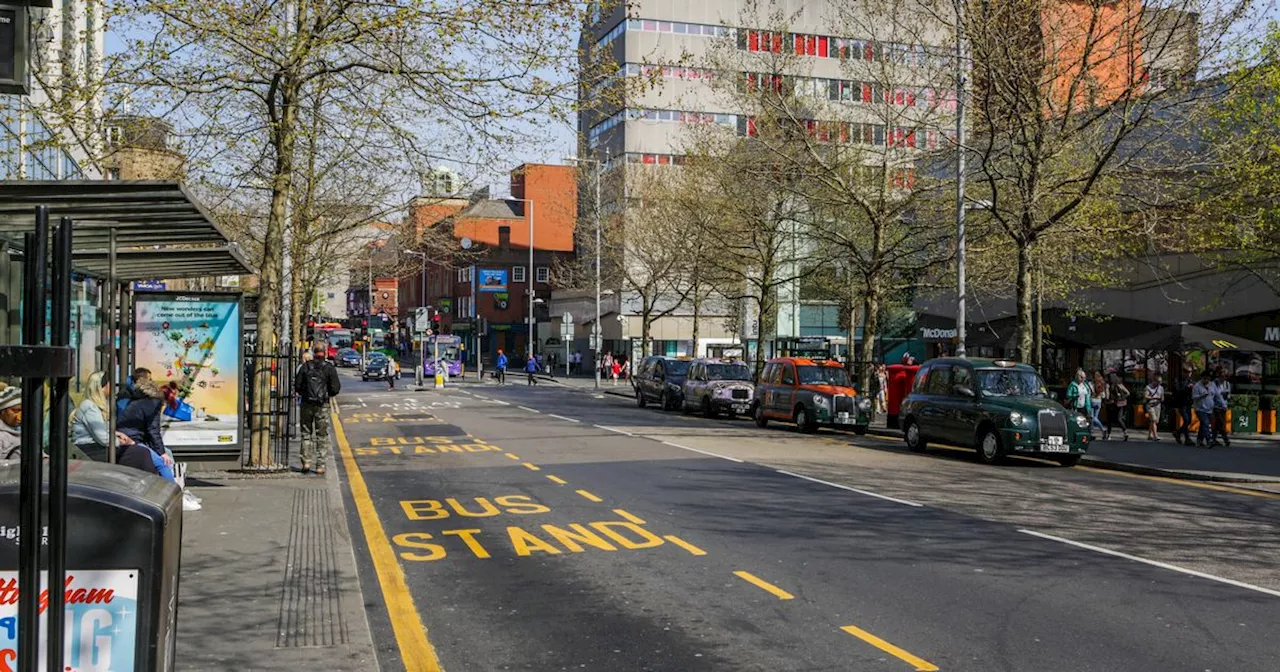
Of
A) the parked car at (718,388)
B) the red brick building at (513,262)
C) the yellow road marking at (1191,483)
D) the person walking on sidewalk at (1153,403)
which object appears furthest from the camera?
the red brick building at (513,262)

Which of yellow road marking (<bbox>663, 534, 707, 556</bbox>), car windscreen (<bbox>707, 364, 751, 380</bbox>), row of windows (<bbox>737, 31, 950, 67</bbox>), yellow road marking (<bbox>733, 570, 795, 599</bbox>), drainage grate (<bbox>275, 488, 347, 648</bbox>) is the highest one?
row of windows (<bbox>737, 31, 950, 67</bbox>)

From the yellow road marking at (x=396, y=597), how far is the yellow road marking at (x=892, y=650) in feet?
9.02

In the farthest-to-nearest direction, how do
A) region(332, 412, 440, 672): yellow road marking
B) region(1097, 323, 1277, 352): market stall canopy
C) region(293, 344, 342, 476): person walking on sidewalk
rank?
region(1097, 323, 1277, 352): market stall canopy < region(293, 344, 342, 476): person walking on sidewalk < region(332, 412, 440, 672): yellow road marking

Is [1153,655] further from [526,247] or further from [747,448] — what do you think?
[526,247]

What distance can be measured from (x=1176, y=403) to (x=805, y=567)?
17.7 m

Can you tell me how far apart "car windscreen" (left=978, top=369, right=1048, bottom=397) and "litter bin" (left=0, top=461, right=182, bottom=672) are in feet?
59.9

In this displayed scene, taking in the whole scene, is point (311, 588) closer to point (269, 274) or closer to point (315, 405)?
point (315, 405)

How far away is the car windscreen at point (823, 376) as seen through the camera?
2853 cm

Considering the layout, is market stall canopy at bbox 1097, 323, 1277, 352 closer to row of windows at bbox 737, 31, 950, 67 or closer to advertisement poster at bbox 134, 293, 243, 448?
row of windows at bbox 737, 31, 950, 67

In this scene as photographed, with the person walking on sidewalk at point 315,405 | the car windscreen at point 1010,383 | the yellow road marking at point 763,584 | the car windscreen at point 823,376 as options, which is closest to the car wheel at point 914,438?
the car windscreen at point 1010,383

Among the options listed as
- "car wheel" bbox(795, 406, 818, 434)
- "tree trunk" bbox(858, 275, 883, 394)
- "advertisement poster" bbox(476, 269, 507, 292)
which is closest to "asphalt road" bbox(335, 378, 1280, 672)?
"car wheel" bbox(795, 406, 818, 434)

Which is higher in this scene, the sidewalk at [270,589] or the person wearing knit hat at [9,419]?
the person wearing knit hat at [9,419]

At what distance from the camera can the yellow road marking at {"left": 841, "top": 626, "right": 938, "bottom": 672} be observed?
675 centimetres

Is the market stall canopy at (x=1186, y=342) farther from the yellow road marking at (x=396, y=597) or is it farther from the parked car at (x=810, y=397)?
the yellow road marking at (x=396, y=597)
